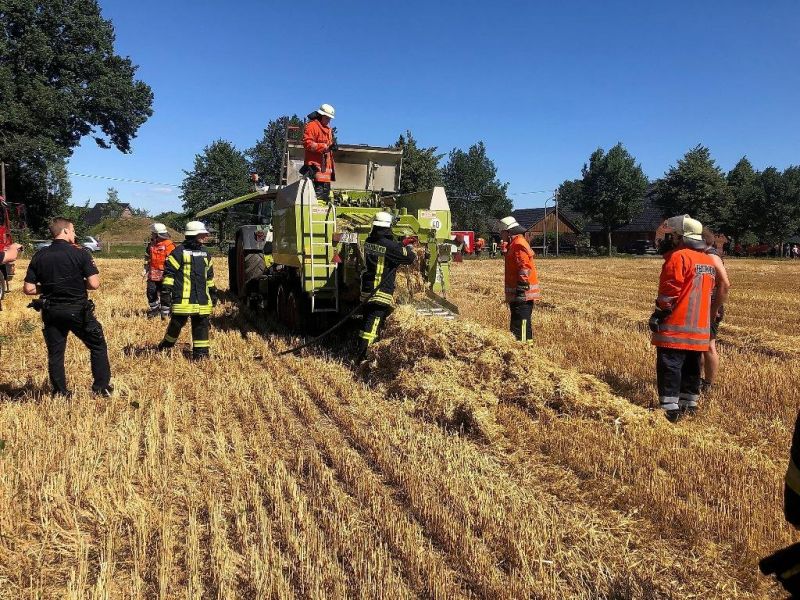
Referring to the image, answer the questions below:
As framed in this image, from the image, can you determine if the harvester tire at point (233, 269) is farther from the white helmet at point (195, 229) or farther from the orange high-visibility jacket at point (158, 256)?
the white helmet at point (195, 229)

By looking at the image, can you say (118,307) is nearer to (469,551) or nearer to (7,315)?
(7,315)

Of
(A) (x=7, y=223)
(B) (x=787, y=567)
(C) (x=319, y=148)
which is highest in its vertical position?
(C) (x=319, y=148)

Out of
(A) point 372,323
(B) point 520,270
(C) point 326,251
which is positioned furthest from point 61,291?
(B) point 520,270

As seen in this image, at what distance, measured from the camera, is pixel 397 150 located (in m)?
10.2

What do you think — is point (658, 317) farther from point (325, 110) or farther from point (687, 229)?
point (325, 110)

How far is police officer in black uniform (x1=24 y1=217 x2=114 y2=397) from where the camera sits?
535 centimetres

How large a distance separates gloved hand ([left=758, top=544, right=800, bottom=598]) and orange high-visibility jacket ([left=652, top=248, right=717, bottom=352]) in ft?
11.8

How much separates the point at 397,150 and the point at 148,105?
112 ft

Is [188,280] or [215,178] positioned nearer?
[188,280]

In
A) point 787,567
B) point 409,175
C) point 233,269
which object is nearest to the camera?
point 787,567

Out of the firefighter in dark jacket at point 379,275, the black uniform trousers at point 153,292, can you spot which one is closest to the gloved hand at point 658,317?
the firefighter in dark jacket at point 379,275

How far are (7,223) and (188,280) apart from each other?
8.39 metres

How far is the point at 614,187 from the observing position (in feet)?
175

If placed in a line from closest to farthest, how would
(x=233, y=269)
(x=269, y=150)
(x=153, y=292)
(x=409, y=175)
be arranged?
(x=153, y=292) → (x=233, y=269) → (x=409, y=175) → (x=269, y=150)
